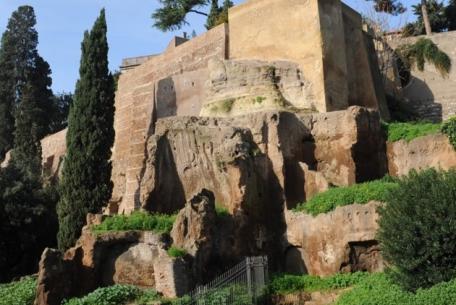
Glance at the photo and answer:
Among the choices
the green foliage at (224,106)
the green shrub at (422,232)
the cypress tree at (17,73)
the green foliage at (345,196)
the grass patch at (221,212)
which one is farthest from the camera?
the cypress tree at (17,73)

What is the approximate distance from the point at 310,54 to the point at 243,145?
651cm

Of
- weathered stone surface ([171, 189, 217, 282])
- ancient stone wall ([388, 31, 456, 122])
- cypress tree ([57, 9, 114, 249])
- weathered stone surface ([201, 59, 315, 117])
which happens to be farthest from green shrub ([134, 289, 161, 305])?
ancient stone wall ([388, 31, 456, 122])

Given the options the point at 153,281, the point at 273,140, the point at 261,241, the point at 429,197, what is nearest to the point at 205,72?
the point at 273,140

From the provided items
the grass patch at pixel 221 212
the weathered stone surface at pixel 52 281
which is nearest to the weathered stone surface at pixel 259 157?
the grass patch at pixel 221 212

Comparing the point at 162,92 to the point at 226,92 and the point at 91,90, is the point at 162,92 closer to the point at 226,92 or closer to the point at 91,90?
the point at 91,90

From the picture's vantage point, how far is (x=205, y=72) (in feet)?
88.3

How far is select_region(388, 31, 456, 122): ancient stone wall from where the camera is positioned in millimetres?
30156

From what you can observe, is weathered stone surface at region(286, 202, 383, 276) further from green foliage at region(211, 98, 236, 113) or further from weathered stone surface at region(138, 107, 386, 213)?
green foliage at region(211, 98, 236, 113)

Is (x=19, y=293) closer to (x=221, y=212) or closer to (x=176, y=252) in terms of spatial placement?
(x=176, y=252)

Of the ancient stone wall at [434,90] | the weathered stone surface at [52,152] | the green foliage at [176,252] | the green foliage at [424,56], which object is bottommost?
the green foliage at [176,252]

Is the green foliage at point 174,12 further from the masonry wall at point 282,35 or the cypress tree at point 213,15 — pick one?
the masonry wall at point 282,35

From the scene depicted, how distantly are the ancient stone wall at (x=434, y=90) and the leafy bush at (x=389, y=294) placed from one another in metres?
16.1

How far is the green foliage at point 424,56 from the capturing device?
3091 cm

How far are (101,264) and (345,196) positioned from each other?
5982 mm
